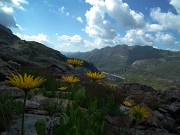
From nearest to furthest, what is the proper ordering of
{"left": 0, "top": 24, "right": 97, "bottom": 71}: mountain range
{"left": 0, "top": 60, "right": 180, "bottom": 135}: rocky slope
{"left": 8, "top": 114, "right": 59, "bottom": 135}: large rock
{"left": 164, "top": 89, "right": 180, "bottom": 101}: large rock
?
{"left": 8, "top": 114, "right": 59, "bottom": 135}: large rock < {"left": 0, "top": 60, "right": 180, "bottom": 135}: rocky slope < {"left": 164, "top": 89, "right": 180, "bottom": 101}: large rock < {"left": 0, "top": 24, "right": 97, "bottom": 71}: mountain range

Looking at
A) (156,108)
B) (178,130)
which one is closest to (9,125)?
(178,130)

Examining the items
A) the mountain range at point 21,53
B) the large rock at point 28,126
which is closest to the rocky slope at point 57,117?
the large rock at point 28,126

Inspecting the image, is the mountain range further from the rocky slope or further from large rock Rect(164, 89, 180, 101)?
large rock Rect(164, 89, 180, 101)

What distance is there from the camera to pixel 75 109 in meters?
2.04

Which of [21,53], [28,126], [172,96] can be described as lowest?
[172,96]

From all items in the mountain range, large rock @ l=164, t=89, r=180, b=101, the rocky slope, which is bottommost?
large rock @ l=164, t=89, r=180, b=101

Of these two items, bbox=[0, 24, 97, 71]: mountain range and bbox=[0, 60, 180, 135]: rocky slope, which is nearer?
bbox=[0, 60, 180, 135]: rocky slope

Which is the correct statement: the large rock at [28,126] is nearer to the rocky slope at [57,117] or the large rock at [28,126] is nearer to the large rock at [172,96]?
the rocky slope at [57,117]

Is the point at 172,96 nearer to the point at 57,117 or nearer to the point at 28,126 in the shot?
the point at 57,117

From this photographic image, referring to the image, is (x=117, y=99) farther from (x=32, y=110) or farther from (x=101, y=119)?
(x=101, y=119)

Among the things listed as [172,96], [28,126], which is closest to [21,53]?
[172,96]

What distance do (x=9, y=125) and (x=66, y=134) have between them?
2.34m

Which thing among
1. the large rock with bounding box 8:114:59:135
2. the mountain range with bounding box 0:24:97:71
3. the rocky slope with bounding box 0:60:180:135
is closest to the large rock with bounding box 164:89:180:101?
the rocky slope with bounding box 0:60:180:135

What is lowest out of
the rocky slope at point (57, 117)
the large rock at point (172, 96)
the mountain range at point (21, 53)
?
the large rock at point (172, 96)
